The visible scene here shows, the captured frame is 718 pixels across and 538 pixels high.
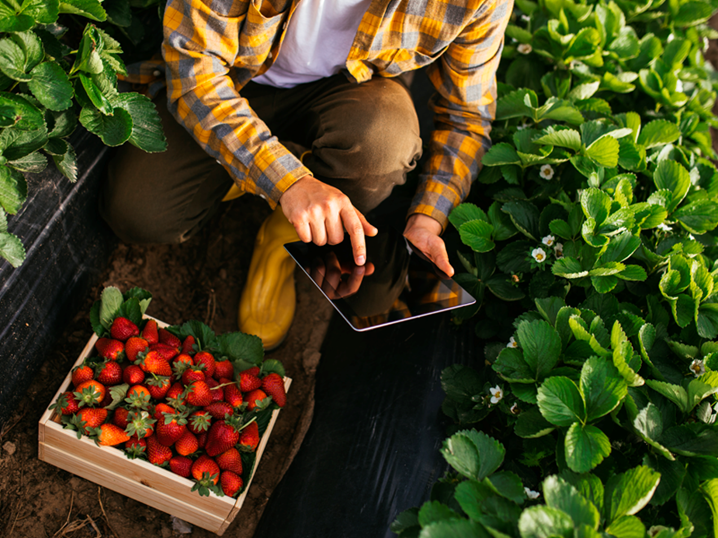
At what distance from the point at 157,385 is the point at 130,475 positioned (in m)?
0.23

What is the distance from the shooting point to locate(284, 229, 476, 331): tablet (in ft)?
3.60

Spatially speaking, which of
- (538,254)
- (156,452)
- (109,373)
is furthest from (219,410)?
(538,254)

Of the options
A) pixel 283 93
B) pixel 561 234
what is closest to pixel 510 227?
pixel 561 234

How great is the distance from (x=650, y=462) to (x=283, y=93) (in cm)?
122

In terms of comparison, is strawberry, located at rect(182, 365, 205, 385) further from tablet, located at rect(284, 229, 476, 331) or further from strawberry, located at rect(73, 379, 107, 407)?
tablet, located at rect(284, 229, 476, 331)

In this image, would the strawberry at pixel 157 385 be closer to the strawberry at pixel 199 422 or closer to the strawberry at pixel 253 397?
the strawberry at pixel 199 422

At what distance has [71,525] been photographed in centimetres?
115

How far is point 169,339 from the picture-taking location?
3.86 ft

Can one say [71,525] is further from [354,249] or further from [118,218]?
[354,249]

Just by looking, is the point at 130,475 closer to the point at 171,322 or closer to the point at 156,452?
the point at 156,452

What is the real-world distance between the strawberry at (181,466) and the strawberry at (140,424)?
0.08m

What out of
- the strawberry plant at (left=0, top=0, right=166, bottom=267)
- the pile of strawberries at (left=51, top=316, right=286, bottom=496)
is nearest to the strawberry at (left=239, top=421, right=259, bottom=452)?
the pile of strawberries at (left=51, top=316, right=286, bottom=496)

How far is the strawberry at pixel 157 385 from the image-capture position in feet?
3.48

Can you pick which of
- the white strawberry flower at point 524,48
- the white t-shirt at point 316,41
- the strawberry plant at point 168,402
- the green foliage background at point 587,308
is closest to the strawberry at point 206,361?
the strawberry plant at point 168,402
